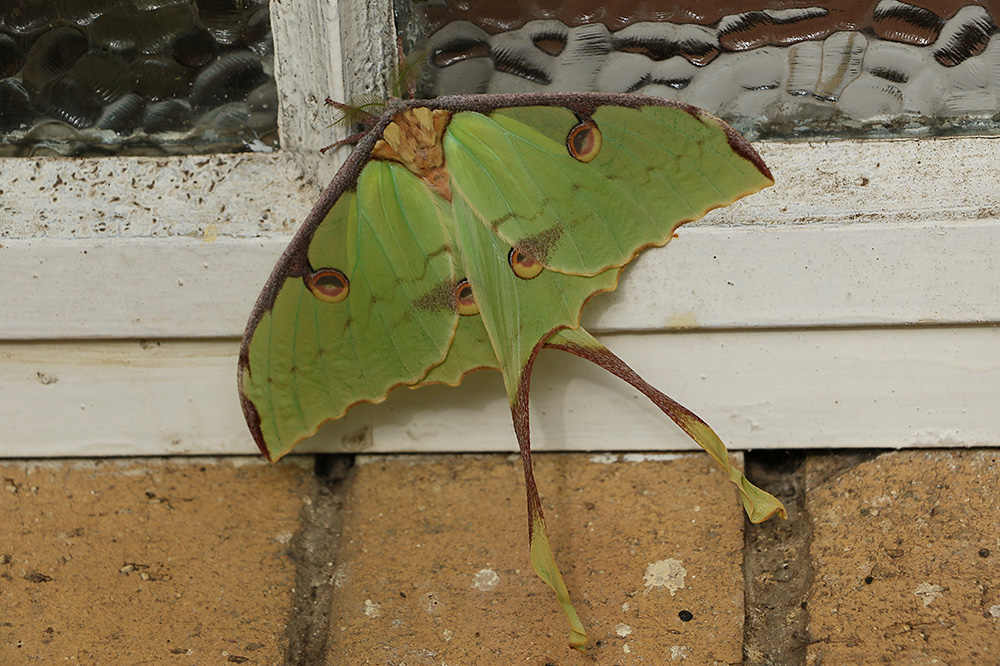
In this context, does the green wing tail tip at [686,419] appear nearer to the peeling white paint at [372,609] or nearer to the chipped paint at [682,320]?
the chipped paint at [682,320]

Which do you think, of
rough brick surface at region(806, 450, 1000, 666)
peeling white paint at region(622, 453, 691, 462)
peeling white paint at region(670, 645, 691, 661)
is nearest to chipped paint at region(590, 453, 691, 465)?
peeling white paint at region(622, 453, 691, 462)

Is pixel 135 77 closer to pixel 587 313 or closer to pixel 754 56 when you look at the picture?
pixel 587 313

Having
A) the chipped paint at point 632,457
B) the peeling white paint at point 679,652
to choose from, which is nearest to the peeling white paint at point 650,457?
the chipped paint at point 632,457

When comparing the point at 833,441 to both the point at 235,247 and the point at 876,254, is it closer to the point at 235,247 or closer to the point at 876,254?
the point at 876,254

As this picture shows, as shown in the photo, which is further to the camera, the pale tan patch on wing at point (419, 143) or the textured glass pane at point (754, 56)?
the textured glass pane at point (754, 56)

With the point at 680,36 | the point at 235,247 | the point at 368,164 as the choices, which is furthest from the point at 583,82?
the point at 235,247

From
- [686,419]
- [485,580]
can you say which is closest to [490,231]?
[686,419]
